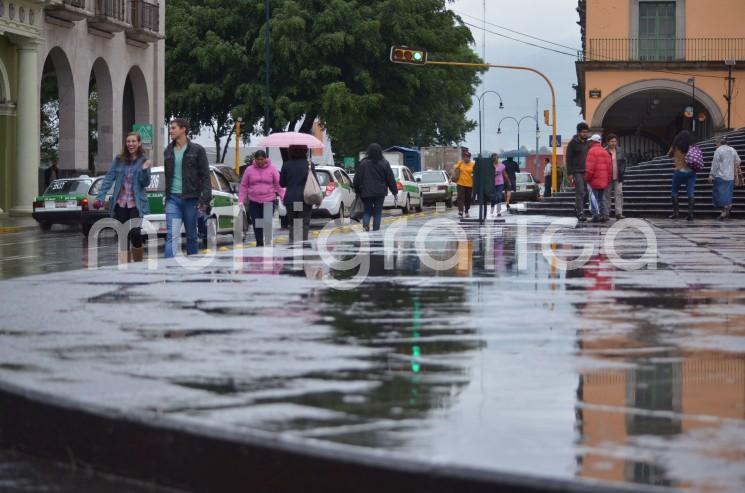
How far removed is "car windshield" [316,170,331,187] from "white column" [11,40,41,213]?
32.5 feet

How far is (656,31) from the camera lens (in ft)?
183

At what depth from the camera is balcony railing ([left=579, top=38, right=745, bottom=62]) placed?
55281 mm

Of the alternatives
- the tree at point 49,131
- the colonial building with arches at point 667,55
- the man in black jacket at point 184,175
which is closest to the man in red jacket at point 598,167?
the man in black jacket at point 184,175

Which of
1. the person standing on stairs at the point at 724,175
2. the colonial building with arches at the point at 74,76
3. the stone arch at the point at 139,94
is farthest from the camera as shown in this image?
the stone arch at the point at 139,94

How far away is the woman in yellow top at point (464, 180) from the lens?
1378 inches

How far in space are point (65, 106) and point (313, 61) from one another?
14.4 m

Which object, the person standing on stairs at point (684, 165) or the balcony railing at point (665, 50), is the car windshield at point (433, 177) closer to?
the balcony railing at point (665, 50)

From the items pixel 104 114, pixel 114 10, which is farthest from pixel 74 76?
pixel 104 114

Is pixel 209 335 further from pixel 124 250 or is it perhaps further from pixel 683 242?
pixel 124 250

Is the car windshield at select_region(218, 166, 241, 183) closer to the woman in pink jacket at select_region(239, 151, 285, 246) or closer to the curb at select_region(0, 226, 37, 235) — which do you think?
the woman in pink jacket at select_region(239, 151, 285, 246)

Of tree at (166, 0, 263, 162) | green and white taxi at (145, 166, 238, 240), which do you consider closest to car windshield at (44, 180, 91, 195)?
green and white taxi at (145, 166, 238, 240)

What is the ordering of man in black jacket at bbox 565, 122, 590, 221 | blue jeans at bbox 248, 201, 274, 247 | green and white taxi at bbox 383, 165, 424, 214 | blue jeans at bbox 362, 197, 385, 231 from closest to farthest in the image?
blue jeans at bbox 248, 201, 274, 247, blue jeans at bbox 362, 197, 385, 231, man in black jacket at bbox 565, 122, 590, 221, green and white taxi at bbox 383, 165, 424, 214

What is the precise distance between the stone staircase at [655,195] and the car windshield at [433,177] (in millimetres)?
17046

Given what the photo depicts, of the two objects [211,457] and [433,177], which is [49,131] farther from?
[211,457]
